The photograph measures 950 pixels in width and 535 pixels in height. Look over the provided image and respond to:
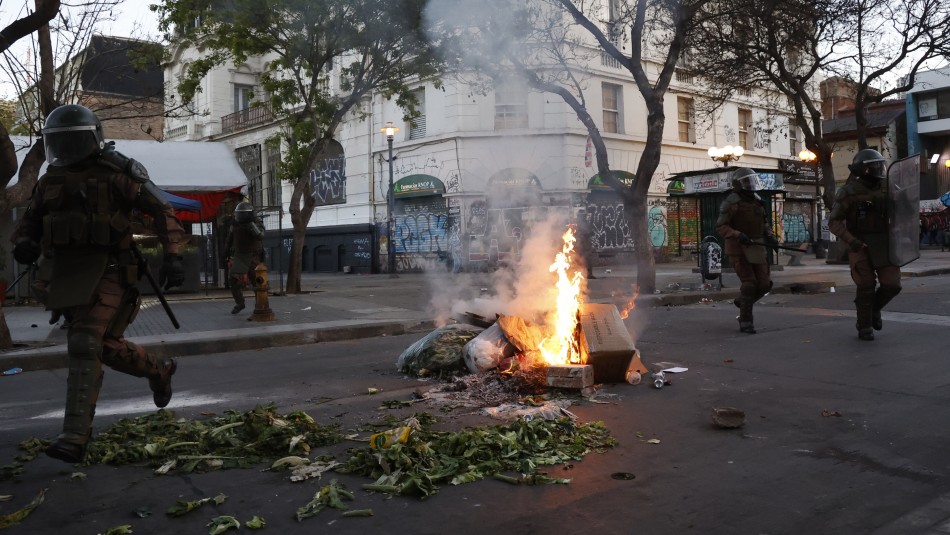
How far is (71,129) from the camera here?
4039mm

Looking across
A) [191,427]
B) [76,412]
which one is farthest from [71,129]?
[191,427]

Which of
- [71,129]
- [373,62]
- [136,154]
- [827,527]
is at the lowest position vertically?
[827,527]

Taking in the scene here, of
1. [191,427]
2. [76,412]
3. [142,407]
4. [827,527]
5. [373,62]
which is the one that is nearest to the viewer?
[827,527]

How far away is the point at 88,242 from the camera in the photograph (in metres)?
3.98

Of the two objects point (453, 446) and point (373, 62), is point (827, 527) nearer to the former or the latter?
point (453, 446)

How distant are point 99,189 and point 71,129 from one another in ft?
1.22

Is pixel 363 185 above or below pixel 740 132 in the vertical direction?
below

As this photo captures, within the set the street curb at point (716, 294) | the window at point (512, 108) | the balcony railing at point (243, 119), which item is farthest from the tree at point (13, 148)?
the balcony railing at point (243, 119)

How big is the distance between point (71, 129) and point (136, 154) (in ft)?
44.9

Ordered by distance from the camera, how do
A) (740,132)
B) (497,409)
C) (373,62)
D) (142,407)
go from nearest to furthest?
(497,409), (142,407), (373,62), (740,132)

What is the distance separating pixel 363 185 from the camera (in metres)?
28.2

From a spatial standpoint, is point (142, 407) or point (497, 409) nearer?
point (497, 409)

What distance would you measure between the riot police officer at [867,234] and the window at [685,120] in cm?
2224

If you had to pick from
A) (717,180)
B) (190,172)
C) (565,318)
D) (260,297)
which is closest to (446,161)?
(717,180)
